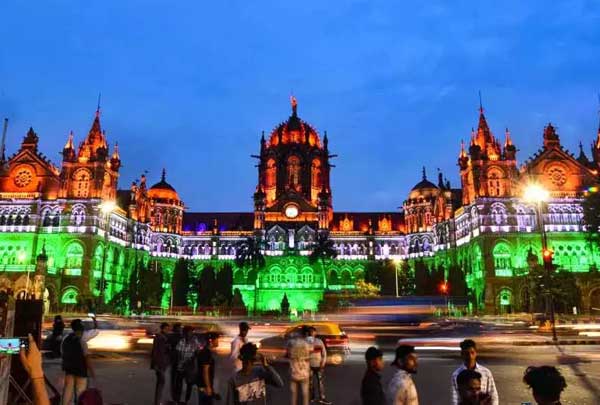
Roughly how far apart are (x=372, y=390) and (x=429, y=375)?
11.1 metres

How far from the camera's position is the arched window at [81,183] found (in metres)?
76.8

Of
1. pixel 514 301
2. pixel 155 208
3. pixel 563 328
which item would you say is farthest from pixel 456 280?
pixel 155 208

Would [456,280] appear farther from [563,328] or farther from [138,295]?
[138,295]

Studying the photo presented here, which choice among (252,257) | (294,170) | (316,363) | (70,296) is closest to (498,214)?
(252,257)

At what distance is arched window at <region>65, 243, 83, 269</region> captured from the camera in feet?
238

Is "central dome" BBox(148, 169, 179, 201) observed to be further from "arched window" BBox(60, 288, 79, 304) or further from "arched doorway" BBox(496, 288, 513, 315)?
"arched doorway" BBox(496, 288, 513, 315)

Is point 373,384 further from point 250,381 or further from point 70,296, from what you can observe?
point 70,296

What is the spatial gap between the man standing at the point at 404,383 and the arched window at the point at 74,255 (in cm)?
7299

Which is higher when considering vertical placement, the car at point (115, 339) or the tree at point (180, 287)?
the tree at point (180, 287)

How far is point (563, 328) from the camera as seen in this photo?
3888 centimetres

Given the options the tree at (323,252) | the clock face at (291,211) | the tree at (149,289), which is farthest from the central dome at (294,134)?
the tree at (149,289)

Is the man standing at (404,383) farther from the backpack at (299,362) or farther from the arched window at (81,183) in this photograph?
the arched window at (81,183)

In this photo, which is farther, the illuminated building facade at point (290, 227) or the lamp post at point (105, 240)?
the illuminated building facade at point (290, 227)

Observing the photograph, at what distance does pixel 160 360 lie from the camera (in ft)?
41.9
